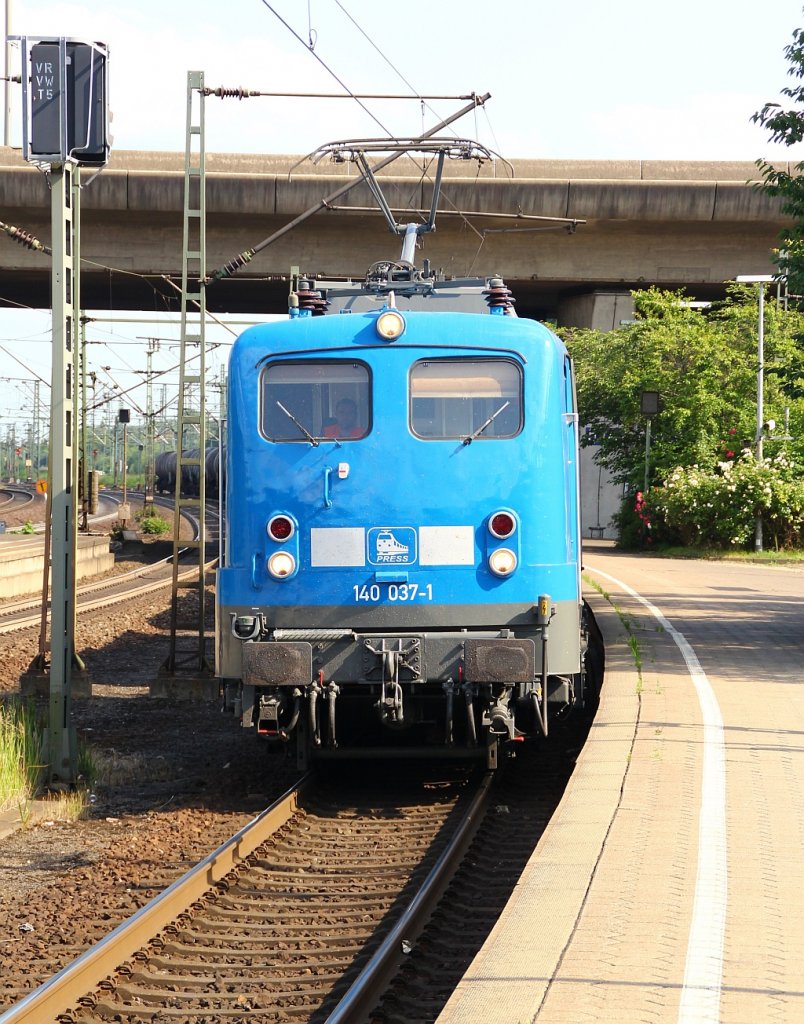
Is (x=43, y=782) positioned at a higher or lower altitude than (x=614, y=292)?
lower

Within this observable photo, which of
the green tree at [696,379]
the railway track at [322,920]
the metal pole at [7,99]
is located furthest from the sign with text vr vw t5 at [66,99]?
the metal pole at [7,99]

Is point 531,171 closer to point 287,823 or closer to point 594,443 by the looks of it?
point 594,443

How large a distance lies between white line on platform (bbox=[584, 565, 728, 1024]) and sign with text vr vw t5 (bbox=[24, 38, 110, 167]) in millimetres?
6219

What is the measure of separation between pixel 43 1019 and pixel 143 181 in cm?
3135

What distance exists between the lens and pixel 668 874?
6164mm

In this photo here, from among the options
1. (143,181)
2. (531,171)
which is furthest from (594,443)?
(143,181)

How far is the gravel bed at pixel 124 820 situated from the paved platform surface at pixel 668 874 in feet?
7.14

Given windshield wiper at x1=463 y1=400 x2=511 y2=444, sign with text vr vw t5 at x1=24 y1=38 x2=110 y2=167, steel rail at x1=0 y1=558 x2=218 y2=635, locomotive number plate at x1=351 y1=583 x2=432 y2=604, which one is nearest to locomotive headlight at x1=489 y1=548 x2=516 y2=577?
locomotive number plate at x1=351 y1=583 x2=432 y2=604

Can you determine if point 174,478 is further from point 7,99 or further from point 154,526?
point 7,99

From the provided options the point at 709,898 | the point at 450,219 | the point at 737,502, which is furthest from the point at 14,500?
the point at 709,898

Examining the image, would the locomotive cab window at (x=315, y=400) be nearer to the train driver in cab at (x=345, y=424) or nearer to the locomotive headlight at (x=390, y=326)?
the train driver in cab at (x=345, y=424)

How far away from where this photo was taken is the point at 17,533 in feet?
150

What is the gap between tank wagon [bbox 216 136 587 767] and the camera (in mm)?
9094

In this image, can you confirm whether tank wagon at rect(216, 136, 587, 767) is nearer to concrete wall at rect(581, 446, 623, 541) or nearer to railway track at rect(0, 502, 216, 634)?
railway track at rect(0, 502, 216, 634)
